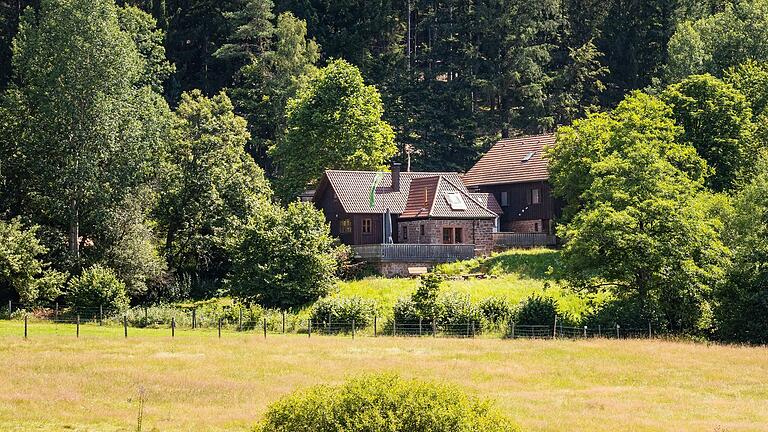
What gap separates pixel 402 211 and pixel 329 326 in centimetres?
2337

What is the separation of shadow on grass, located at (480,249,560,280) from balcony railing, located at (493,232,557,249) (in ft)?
11.0

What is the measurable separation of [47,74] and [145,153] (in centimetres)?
Answer: 780

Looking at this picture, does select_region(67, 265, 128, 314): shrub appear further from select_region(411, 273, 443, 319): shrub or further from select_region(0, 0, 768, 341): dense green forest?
select_region(411, 273, 443, 319): shrub

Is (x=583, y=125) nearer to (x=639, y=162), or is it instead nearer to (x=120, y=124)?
(x=639, y=162)

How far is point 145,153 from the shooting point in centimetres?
7500

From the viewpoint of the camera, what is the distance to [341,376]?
43.2 m

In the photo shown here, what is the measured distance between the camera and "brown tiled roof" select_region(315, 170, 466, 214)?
8138 centimetres

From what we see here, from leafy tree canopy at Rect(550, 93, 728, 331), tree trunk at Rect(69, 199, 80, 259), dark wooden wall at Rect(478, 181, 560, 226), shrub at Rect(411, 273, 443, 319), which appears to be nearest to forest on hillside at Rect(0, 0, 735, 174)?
dark wooden wall at Rect(478, 181, 560, 226)

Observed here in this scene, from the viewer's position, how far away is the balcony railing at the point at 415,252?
7581 centimetres

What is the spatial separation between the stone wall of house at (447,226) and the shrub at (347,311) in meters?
19.2

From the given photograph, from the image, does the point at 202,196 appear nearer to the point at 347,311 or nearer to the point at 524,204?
the point at 347,311

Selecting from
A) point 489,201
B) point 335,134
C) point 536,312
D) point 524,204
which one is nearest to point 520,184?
point 524,204

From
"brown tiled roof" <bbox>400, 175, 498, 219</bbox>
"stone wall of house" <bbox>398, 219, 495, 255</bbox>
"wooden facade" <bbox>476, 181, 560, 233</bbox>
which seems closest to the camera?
"stone wall of house" <bbox>398, 219, 495, 255</bbox>

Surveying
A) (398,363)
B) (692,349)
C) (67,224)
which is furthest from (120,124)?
(692,349)
